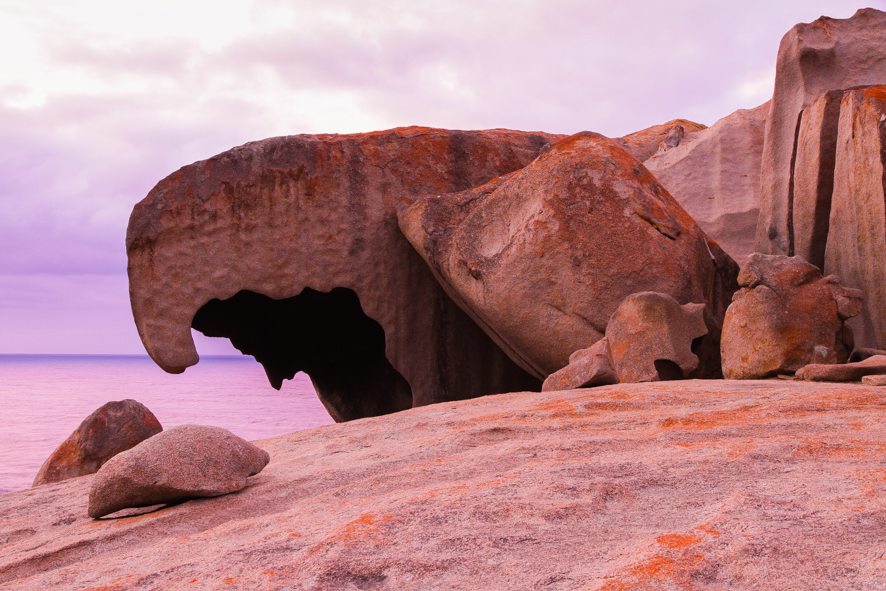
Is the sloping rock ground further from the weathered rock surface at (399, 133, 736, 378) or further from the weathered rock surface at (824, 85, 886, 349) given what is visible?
the weathered rock surface at (399, 133, 736, 378)

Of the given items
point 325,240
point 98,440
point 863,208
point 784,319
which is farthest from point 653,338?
point 98,440

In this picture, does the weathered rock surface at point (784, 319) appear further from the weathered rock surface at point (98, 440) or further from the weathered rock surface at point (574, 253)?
the weathered rock surface at point (98, 440)

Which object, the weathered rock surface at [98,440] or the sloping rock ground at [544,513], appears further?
the weathered rock surface at [98,440]

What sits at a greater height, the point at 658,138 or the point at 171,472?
the point at 658,138

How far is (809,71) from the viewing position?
6.73 metres

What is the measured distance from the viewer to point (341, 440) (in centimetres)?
403

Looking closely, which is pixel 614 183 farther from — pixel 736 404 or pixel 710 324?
pixel 736 404

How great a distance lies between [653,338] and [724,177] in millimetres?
4011

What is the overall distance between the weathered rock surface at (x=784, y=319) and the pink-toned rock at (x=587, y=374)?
714mm

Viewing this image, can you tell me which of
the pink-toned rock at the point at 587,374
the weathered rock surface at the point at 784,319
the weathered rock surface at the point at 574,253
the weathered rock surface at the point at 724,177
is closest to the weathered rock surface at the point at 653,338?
the pink-toned rock at the point at 587,374

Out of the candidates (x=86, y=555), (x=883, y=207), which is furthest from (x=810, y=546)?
(x=883, y=207)

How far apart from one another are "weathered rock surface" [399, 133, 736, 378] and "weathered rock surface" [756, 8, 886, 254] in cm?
61

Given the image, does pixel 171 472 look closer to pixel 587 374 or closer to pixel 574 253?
pixel 587 374

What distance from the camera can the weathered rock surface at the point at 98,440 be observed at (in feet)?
22.9
